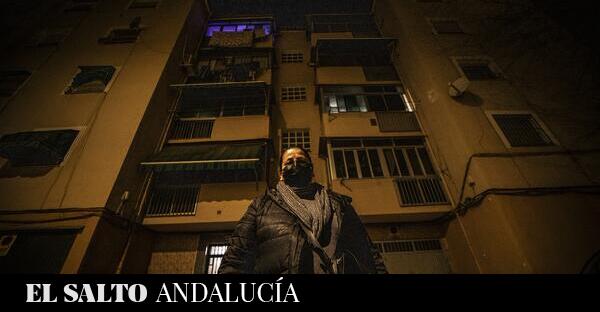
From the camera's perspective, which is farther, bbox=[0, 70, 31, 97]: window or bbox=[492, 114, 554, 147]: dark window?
bbox=[0, 70, 31, 97]: window

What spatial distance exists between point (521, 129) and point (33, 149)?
16261 millimetres

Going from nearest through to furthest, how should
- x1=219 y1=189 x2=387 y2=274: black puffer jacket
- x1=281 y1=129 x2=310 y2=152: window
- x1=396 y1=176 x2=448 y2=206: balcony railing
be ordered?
x1=219 y1=189 x2=387 y2=274: black puffer jacket < x1=396 y1=176 x2=448 y2=206: balcony railing < x1=281 y1=129 x2=310 y2=152: window

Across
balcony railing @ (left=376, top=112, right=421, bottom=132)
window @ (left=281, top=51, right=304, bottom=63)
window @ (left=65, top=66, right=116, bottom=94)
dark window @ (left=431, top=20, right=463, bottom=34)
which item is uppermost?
window @ (left=281, top=51, right=304, bottom=63)

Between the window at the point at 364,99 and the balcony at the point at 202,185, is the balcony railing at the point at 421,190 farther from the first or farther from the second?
the balcony at the point at 202,185

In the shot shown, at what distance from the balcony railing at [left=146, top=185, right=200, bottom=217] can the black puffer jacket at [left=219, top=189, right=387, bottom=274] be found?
602cm

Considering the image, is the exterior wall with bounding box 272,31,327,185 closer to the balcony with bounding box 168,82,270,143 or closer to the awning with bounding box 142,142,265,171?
the balcony with bounding box 168,82,270,143

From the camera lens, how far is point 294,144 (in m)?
10.8

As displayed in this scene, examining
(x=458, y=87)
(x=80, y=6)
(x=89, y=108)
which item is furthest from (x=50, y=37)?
(x=458, y=87)

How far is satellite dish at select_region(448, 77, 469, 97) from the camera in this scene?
28.3 feet

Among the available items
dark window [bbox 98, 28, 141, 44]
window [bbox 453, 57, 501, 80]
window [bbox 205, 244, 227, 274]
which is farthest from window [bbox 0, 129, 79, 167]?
window [bbox 453, 57, 501, 80]

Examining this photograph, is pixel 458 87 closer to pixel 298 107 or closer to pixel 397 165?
pixel 397 165

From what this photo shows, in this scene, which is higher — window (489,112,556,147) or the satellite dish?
the satellite dish

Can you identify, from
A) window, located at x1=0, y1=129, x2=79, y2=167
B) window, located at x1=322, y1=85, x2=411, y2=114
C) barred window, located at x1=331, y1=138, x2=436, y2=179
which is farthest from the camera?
window, located at x1=322, y1=85, x2=411, y2=114

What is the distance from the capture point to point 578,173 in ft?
22.3
